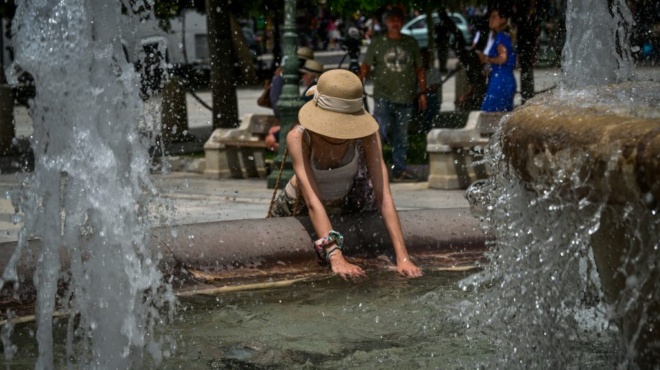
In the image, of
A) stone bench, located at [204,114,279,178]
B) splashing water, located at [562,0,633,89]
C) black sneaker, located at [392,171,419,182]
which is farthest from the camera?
stone bench, located at [204,114,279,178]

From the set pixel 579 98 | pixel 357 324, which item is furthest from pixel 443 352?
pixel 579 98

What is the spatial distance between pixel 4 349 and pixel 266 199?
5923 mm

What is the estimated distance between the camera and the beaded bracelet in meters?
5.68

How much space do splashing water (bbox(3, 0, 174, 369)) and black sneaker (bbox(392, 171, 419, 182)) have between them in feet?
21.8

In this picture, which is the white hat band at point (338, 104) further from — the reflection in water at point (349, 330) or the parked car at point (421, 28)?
the parked car at point (421, 28)

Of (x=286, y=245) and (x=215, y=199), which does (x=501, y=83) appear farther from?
(x=286, y=245)

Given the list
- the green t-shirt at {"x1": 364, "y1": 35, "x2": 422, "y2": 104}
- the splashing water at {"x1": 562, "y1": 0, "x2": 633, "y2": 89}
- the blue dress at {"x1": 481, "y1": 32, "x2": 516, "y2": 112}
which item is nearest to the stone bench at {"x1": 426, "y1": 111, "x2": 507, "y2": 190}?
the blue dress at {"x1": 481, "y1": 32, "x2": 516, "y2": 112}

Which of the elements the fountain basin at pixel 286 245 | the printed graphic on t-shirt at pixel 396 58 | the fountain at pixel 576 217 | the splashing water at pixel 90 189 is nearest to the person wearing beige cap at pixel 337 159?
the fountain basin at pixel 286 245

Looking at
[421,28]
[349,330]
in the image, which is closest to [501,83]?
[349,330]

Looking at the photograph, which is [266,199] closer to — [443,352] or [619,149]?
[443,352]

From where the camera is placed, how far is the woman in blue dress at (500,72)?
1167cm

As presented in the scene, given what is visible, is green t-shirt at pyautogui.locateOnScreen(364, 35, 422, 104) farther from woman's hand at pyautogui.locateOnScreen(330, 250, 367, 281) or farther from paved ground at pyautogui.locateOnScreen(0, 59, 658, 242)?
woman's hand at pyautogui.locateOnScreen(330, 250, 367, 281)

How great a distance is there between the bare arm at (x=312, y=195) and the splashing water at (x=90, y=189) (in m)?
0.82

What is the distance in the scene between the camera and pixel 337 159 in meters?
6.05
